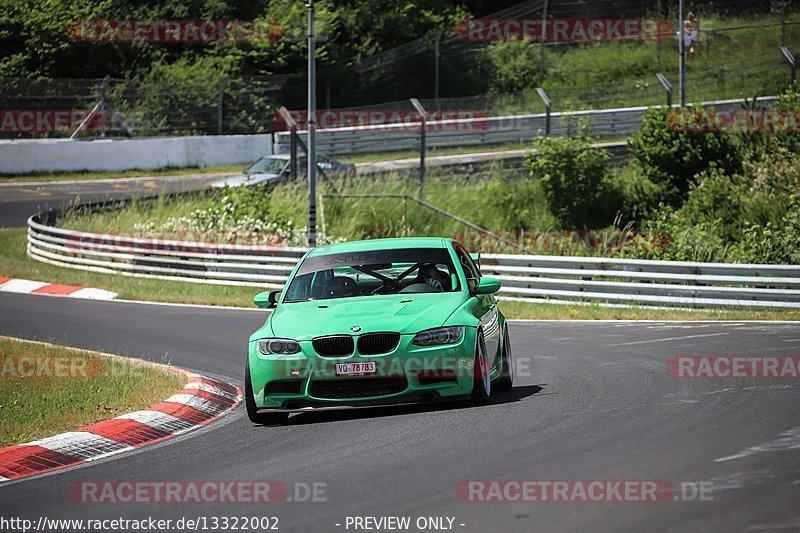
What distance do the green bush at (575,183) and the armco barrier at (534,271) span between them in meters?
10.2

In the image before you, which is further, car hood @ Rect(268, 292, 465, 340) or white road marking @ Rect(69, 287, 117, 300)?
white road marking @ Rect(69, 287, 117, 300)

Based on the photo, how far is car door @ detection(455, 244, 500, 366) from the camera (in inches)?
422

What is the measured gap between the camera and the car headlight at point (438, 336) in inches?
388

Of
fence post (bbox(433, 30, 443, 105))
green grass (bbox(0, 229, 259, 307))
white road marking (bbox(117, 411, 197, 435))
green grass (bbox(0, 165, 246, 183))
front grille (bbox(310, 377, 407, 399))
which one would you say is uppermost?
fence post (bbox(433, 30, 443, 105))

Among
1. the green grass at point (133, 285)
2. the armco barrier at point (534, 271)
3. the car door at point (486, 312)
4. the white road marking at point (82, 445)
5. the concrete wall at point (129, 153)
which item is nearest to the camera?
the white road marking at point (82, 445)

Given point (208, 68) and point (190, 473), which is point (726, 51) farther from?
point (190, 473)

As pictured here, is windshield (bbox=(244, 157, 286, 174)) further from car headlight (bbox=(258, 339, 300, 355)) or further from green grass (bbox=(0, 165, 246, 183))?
car headlight (bbox=(258, 339, 300, 355))

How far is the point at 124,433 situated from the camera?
999cm

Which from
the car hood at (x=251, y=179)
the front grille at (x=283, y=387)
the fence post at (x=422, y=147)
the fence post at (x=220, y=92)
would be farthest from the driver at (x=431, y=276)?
the fence post at (x=220, y=92)

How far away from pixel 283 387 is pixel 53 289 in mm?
15997

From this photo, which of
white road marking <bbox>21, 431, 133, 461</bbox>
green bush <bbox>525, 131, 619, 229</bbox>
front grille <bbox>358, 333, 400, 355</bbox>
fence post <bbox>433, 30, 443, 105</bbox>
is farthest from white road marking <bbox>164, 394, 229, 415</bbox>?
fence post <bbox>433, 30, 443, 105</bbox>

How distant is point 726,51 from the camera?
5344 cm

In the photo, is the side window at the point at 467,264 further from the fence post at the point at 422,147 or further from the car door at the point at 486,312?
the fence post at the point at 422,147

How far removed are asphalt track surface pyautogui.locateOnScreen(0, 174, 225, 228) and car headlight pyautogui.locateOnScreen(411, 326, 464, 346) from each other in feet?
84.7
